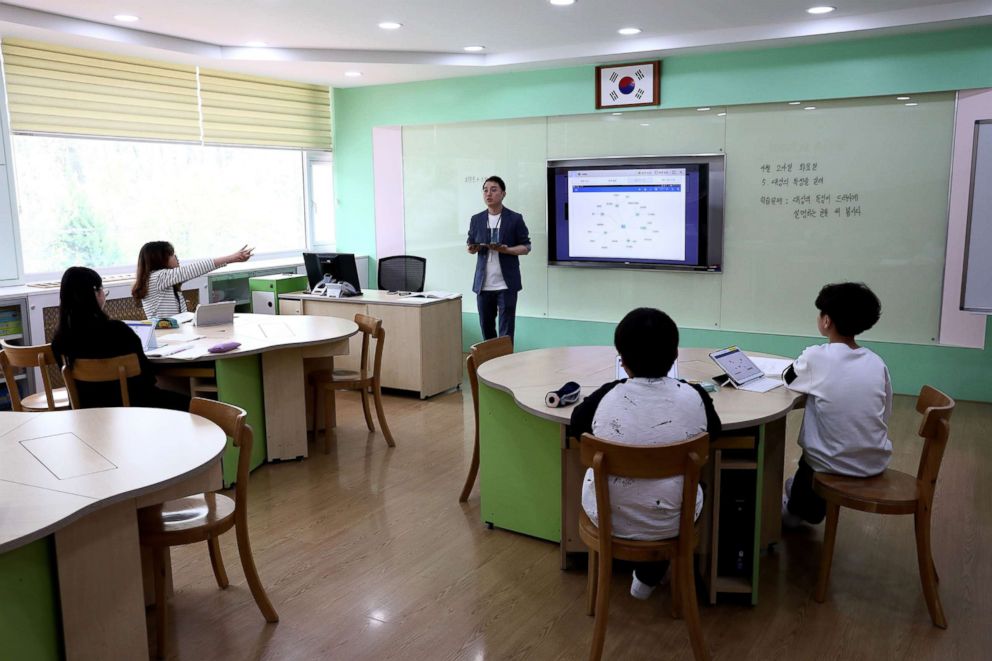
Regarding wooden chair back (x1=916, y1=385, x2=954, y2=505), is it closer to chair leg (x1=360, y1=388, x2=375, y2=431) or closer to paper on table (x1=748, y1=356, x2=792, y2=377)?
paper on table (x1=748, y1=356, x2=792, y2=377)

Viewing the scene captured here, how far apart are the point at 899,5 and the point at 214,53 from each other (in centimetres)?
519

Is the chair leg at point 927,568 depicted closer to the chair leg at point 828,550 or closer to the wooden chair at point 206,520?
the chair leg at point 828,550

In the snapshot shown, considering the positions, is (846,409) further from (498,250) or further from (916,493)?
(498,250)

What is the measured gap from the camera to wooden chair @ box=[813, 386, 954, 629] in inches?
115

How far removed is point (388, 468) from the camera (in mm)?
4766

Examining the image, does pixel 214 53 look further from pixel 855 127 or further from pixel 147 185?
pixel 855 127

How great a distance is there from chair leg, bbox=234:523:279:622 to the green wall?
4808 millimetres

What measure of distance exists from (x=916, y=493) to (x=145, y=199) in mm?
6456

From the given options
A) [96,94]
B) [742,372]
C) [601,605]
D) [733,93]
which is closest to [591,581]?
[601,605]

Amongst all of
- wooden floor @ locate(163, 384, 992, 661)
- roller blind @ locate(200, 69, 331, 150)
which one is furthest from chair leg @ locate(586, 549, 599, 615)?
roller blind @ locate(200, 69, 331, 150)

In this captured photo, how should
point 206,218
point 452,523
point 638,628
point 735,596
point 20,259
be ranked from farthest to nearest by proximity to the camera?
point 206,218 < point 20,259 < point 452,523 < point 735,596 < point 638,628

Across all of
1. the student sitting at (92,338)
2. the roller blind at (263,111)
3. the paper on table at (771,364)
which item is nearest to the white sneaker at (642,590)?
the paper on table at (771,364)

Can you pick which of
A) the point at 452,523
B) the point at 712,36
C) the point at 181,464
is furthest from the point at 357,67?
the point at 181,464

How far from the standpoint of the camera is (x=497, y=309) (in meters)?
6.72
